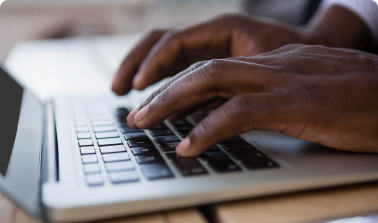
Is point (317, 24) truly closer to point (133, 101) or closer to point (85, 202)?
point (133, 101)

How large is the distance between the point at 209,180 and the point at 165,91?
147mm

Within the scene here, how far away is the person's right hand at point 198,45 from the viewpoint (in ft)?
2.24

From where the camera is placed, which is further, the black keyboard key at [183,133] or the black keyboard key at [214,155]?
the black keyboard key at [183,133]

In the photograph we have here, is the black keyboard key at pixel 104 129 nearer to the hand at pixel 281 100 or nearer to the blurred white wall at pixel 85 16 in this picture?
the hand at pixel 281 100

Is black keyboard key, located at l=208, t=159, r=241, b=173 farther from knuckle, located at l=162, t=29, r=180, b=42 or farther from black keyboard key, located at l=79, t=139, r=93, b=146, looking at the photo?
knuckle, located at l=162, t=29, r=180, b=42

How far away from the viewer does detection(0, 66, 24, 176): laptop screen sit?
341 mm

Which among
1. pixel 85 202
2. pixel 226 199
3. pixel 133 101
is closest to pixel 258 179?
pixel 226 199

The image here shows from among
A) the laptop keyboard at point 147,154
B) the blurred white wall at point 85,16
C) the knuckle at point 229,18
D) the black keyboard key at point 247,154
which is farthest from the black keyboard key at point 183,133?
the blurred white wall at point 85,16

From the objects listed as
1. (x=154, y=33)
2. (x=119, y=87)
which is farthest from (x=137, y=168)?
(x=154, y=33)

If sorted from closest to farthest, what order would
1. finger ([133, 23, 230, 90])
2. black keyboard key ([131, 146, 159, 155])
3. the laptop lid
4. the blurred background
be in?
the laptop lid
black keyboard key ([131, 146, 159, 155])
finger ([133, 23, 230, 90])
the blurred background

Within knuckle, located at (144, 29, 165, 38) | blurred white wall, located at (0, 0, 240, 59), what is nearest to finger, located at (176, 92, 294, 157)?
knuckle, located at (144, 29, 165, 38)

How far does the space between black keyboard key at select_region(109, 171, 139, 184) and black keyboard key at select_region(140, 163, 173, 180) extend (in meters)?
0.01

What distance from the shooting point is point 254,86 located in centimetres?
39

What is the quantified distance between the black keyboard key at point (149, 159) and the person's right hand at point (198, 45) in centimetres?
33
